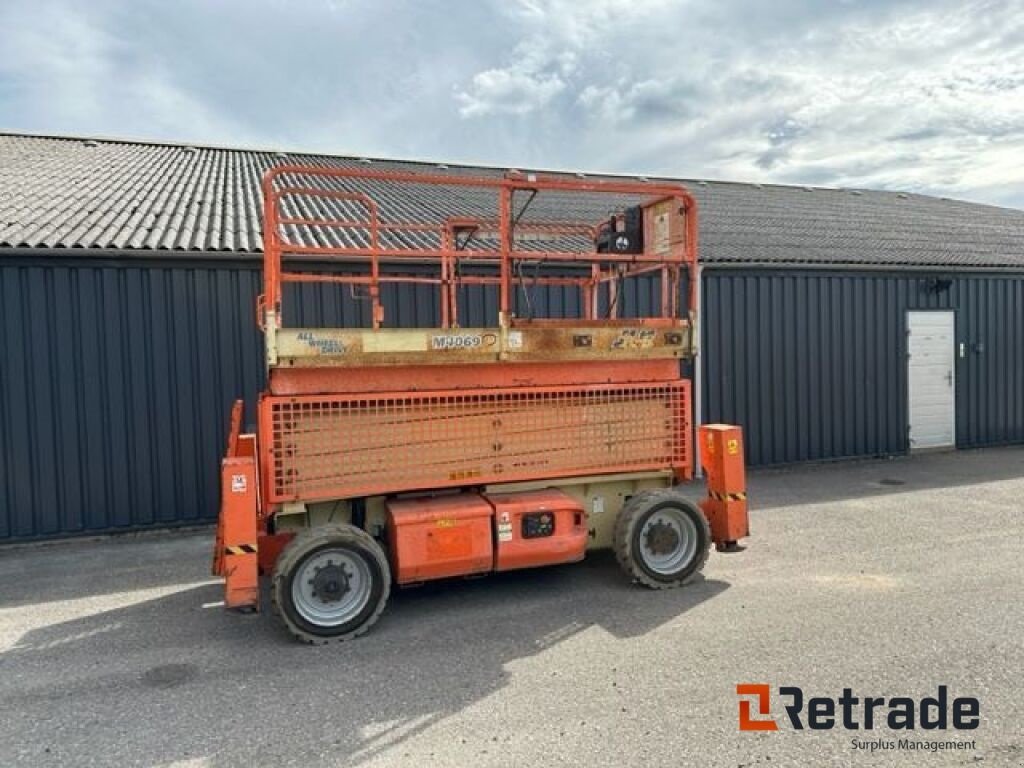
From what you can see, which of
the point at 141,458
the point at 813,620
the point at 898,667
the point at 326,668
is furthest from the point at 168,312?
the point at 898,667

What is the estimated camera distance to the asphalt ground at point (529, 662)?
3422mm

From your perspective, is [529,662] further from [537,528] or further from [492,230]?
[492,230]

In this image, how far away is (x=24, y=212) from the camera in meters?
8.27

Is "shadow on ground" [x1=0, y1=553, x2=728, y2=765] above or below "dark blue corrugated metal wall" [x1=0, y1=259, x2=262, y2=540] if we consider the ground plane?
below

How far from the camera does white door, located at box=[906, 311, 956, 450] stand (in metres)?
11.6

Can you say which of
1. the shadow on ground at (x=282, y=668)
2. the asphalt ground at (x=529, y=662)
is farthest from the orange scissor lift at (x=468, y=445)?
the asphalt ground at (x=529, y=662)

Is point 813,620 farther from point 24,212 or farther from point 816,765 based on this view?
point 24,212

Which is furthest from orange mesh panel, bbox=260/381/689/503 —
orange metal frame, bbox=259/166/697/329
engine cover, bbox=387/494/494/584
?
orange metal frame, bbox=259/166/697/329

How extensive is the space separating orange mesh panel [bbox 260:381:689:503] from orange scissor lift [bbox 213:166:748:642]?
0.04ft

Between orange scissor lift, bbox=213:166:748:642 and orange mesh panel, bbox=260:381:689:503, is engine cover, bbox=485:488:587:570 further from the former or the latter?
orange mesh panel, bbox=260:381:689:503

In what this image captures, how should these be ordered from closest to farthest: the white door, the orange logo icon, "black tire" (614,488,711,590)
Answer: the orange logo icon → "black tire" (614,488,711,590) → the white door

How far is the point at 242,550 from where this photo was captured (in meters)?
4.62

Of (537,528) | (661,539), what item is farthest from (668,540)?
(537,528)

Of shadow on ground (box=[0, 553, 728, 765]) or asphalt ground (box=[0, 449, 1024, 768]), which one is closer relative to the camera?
asphalt ground (box=[0, 449, 1024, 768])
